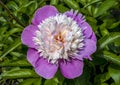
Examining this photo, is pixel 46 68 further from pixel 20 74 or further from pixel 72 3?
pixel 72 3

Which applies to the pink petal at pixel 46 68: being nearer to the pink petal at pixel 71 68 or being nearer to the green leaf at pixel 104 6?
the pink petal at pixel 71 68

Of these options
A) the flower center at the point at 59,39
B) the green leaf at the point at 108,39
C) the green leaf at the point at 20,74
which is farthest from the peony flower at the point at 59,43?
the green leaf at the point at 20,74

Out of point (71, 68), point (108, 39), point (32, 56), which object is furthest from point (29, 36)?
point (108, 39)

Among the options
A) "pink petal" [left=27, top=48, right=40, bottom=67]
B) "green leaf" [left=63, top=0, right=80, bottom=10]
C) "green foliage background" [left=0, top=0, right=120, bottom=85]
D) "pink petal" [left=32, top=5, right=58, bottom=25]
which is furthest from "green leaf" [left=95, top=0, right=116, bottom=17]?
"pink petal" [left=27, top=48, right=40, bottom=67]

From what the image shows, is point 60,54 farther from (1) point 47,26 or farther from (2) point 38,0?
(2) point 38,0

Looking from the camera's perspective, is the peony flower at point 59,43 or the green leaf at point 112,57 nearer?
the peony flower at point 59,43

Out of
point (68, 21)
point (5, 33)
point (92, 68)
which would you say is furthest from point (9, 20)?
point (68, 21)
